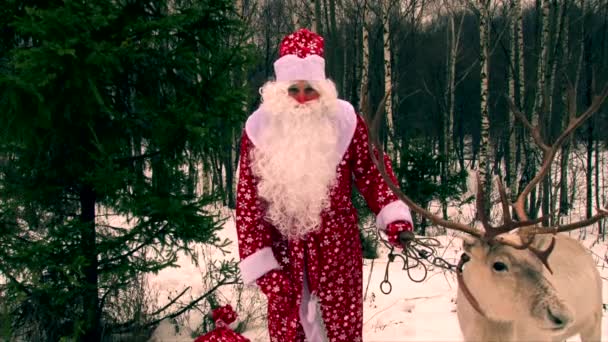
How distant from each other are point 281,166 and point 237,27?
163 centimetres

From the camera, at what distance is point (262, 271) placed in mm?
2572

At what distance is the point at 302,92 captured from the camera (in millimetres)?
2645

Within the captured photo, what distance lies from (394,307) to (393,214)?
240 centimetres

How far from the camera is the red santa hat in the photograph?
257 cm

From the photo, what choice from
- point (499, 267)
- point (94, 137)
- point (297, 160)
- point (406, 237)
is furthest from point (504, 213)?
point (94, 137)

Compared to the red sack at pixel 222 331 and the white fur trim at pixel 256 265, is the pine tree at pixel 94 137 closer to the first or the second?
the red sack at pixel 222 331

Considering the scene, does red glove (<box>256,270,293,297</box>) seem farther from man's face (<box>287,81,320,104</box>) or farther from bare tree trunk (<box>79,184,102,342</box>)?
bare tree trunk (<box>79,184,102,342</box>)

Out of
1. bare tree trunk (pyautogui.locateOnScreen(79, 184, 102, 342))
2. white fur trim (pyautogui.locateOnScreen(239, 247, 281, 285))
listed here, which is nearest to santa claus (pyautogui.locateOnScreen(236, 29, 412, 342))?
white fur trim (pyautogui.locateOnScreen(239, 247, 281, 285))

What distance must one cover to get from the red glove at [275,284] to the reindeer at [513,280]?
745mm

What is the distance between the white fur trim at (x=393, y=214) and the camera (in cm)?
252

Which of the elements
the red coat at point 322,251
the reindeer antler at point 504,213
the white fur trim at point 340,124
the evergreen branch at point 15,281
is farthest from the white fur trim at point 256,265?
the evergreen branch at point 15,281

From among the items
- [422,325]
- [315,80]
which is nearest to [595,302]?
[422,325]

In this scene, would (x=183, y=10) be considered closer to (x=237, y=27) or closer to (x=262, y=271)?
(x=237, y=27)

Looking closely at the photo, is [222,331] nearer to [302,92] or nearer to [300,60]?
[302,92]
